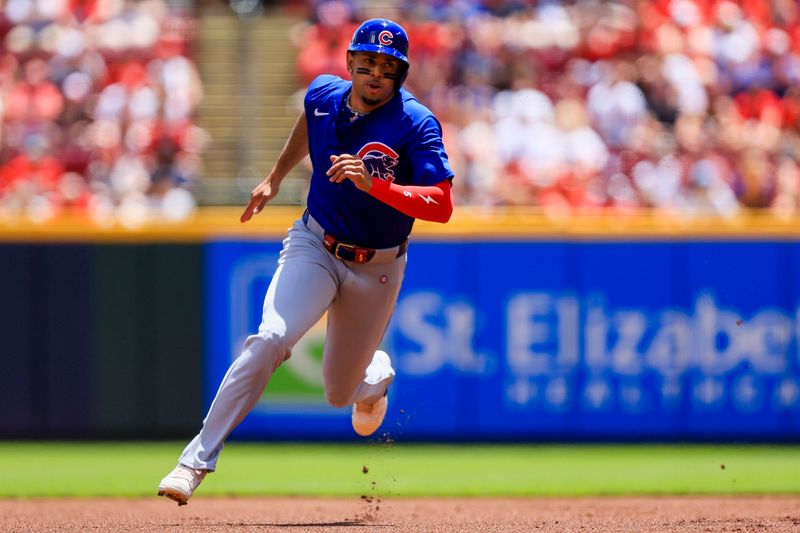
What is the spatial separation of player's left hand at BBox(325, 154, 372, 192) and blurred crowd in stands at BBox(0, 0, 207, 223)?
571cm

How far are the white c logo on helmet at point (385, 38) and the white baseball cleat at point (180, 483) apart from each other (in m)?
1.91

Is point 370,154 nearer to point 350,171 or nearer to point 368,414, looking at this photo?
point 350,171

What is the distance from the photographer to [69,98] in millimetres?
11844

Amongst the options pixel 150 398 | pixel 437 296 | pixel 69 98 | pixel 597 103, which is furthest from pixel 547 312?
pixel 69 98

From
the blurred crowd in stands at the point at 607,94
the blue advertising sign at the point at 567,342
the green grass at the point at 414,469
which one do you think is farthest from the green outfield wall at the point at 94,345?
the blurred crowd in stands at the point at 607,94

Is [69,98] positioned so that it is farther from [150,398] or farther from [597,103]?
[597,103]

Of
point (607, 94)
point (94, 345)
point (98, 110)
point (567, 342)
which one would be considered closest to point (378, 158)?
point (567, 342)

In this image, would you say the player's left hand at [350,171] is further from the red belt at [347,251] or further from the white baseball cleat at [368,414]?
the white baseball cleat at [368,414]

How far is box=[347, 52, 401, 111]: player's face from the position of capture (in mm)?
5613

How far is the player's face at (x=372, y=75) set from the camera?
5.61 metres

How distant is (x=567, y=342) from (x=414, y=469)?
1.90 metres

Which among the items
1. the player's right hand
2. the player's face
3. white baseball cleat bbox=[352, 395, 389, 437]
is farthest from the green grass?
the player's face

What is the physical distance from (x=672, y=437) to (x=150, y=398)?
160 inches

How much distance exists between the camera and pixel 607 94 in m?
11.8
